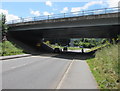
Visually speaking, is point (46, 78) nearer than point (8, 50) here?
Yes

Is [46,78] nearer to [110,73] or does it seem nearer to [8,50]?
[110,73]

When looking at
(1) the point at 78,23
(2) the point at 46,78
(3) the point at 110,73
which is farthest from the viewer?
(1) the point at 78,23

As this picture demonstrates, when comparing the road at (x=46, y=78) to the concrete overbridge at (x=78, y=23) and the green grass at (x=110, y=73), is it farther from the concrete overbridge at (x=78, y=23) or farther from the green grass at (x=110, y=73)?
the concrete overbridge at (x=78, y=23)

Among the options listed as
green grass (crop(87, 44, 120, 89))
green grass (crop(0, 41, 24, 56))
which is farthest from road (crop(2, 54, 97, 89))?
green grass (crop(0, 41, 24, 56))

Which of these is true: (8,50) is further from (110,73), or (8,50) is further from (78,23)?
(110,73)

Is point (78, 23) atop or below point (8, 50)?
atop

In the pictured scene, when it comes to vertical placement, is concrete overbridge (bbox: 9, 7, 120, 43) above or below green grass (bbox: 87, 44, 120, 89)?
above

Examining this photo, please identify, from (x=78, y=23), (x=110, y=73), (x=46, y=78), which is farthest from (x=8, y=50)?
(x=110, y=73)

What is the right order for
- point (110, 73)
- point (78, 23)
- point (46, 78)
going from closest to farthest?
point (46, 78) → point (110, 73) → point (78, 23)

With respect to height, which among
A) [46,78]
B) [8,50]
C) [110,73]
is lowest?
[46,78]

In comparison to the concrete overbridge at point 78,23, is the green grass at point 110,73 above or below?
below

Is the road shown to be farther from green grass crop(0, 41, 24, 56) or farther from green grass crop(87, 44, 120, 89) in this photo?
green grass crop(0, 41, 24, 56)

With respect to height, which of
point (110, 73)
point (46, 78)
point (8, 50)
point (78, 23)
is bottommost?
point (46, 78)

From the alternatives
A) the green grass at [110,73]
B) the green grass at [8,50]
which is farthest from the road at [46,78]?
the green grass at [8,50]
